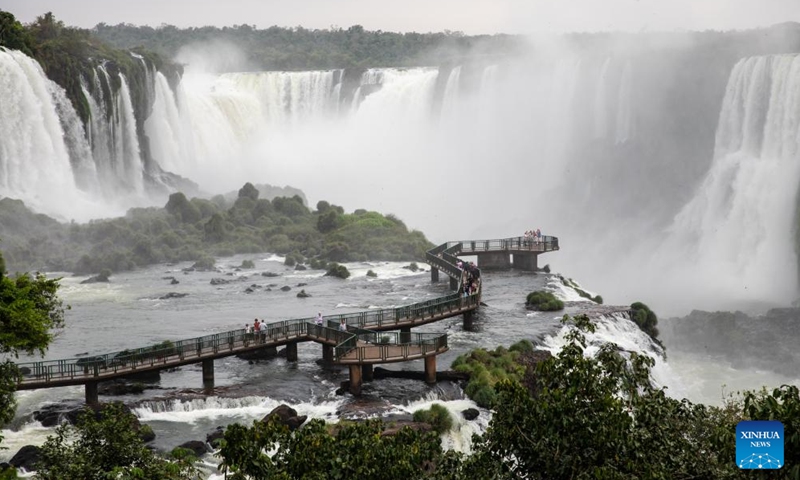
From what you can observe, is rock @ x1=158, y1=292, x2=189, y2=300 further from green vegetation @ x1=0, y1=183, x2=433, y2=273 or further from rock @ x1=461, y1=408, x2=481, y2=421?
rock @ x1=461, y1=408, x2=481, y2=421

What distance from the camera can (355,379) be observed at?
3231cm

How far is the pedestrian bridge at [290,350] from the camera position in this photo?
31.3m

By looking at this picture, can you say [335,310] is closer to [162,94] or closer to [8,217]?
[8,217]

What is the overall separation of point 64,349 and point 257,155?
6351 centimetres

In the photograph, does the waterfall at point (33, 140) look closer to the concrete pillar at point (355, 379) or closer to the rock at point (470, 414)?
the concrete pillar at point (355, 379)

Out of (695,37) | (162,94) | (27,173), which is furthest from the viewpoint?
(162,94)

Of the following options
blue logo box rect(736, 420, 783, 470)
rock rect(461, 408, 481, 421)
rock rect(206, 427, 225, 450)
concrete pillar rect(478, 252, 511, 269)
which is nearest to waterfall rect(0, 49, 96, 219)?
concrete pillar rect(478, 252, 511, 269)

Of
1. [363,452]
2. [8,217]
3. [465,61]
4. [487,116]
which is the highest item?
[465,61]

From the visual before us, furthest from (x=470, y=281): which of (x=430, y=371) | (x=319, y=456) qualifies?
(x=319, y=456)

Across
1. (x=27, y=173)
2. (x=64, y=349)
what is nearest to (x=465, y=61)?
(x=27, y=173)

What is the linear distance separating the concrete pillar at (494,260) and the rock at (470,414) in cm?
2889

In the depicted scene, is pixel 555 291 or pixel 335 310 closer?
pixel 335 310

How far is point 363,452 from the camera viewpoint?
1620 cm

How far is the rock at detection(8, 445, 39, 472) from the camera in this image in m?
26.1
